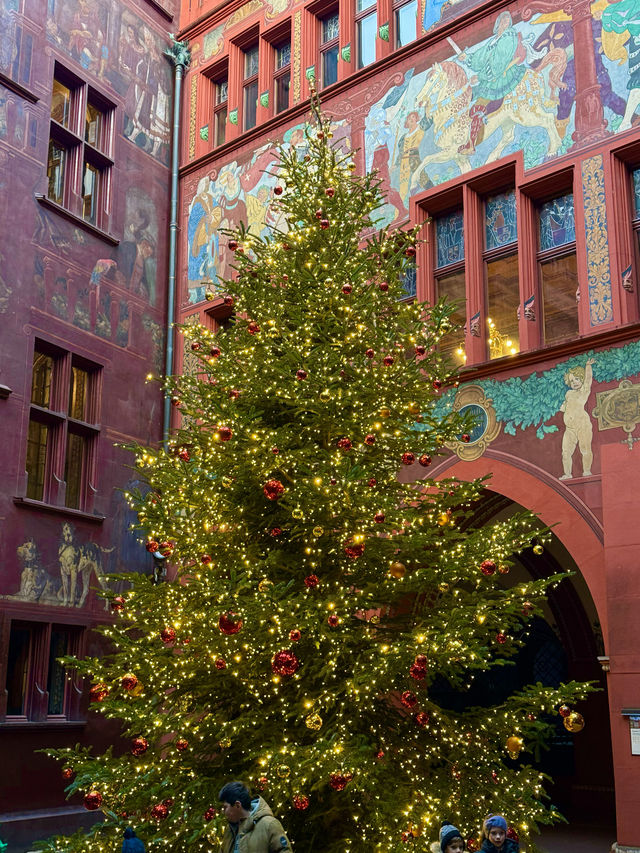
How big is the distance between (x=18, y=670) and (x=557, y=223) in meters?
8.56

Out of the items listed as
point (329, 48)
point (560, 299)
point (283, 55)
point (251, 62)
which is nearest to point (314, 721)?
point (560, 299)

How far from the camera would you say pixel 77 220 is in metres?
14.3

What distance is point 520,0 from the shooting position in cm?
1250

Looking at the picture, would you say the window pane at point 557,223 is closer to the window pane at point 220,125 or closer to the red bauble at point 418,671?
the red bauble at point 418,671

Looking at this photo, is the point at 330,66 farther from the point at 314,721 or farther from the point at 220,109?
the point at 314,721

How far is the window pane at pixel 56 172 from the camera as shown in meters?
14.3

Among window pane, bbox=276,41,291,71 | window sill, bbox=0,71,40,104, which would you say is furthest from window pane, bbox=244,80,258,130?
window sill, bbox=0,71,40,104

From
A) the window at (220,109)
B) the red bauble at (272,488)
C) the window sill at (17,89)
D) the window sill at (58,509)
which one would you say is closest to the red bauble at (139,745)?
the red bauble at (272,488)

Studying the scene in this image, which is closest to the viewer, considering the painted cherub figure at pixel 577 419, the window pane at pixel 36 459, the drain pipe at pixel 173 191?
the painted cherub figure at pixel 577 419

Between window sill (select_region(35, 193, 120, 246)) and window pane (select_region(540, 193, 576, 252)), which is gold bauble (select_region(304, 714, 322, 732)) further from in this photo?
window sill (select_region(35, 193, 120, 246))

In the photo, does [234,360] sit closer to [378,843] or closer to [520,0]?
[378,843]

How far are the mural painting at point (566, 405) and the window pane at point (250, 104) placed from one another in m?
7.17

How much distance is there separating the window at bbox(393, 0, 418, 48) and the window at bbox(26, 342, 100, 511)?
6469 millimetres

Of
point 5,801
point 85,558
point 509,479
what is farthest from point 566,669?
point 5,801
